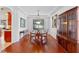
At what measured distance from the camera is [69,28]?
281cm

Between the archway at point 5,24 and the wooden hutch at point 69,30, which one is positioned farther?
the archway at point 5,24

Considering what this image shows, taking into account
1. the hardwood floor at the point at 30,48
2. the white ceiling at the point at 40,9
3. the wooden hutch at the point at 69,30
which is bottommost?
the hardwood floor at the point at 30,48

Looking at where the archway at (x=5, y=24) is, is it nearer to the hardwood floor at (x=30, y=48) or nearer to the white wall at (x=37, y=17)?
the hardwood floor at (x=30, y=48)

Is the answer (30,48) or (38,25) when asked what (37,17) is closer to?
(38,25)

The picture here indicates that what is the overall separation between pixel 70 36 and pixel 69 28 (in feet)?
0.50

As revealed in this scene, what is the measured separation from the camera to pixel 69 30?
9.20ft

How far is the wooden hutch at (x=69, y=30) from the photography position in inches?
107

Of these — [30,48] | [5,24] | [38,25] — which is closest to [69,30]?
[38,25]

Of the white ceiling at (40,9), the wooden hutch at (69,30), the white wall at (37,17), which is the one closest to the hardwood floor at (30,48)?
the wooden hutch at (69,30)

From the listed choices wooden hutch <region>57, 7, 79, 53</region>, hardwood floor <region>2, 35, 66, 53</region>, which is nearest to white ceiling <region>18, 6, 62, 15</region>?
wooden hutch <region>57, 7, 79, 53</region>

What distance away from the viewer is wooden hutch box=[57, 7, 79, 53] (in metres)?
2.73
